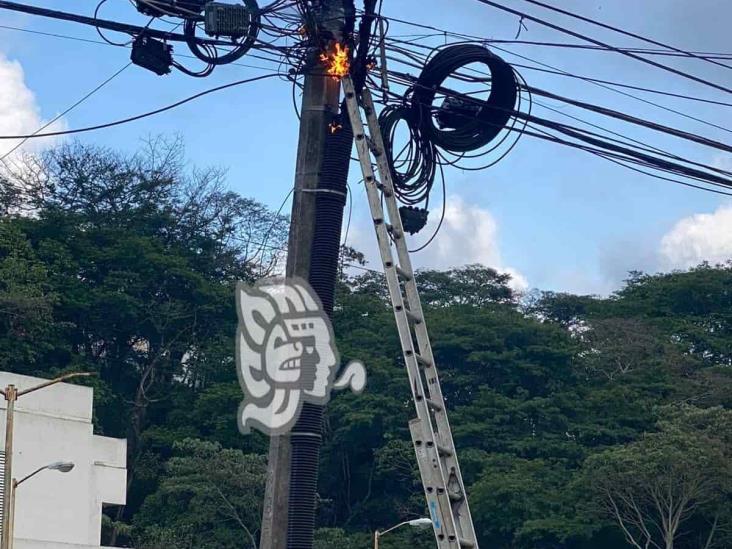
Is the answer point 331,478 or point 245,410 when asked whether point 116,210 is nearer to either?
point 331,478

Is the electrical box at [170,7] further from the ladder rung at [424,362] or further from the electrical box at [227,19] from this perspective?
the ladder rung at [424,362]

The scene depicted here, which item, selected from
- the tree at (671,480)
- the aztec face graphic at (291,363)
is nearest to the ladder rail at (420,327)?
the aztec face graphic at (291,363)

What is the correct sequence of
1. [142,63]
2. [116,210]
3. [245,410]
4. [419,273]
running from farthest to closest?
[419,273], [116,210], [245,410], [142,63]

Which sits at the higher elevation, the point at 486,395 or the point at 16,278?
the point at 16,278

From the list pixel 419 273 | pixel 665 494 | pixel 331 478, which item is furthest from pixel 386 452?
pixel 419 273

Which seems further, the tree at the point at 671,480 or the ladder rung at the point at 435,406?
the tree at the point at 671,480

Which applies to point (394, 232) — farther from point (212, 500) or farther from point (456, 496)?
point (212, 500)

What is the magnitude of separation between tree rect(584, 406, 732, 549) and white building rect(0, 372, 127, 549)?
823 inches

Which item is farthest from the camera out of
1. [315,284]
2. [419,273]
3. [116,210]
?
[419,273]

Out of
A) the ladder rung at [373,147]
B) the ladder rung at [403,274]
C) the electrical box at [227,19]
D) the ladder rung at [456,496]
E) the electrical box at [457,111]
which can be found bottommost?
the ladder rung at [456,496]

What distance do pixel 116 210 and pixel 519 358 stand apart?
21374 millimetres

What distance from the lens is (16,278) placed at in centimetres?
5478

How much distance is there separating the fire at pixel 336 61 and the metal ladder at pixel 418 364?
0.09m

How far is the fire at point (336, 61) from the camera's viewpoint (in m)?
10.4
